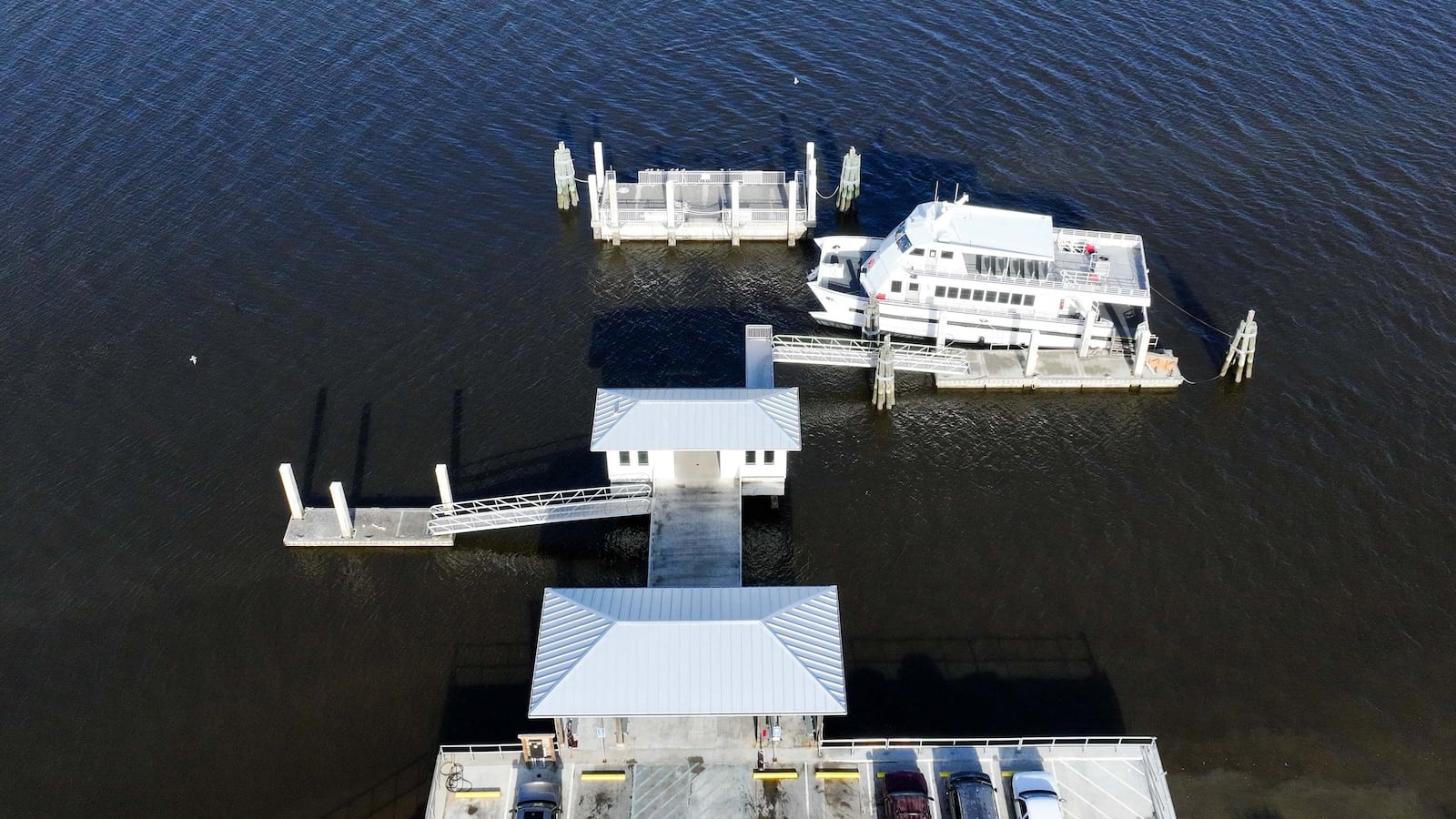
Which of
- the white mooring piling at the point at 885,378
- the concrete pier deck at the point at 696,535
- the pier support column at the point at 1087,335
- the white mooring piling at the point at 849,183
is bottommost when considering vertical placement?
the concrete pier deck at the point at 696,535

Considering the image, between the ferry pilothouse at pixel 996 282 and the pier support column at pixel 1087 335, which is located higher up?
the ferry pilothouse at pixel 996 282

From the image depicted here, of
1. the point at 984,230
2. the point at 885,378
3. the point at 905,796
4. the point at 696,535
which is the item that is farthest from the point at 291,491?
the point at 984,230

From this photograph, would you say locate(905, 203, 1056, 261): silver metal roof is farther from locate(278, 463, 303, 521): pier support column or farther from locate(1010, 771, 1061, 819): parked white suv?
locate(278, 463, 303, 521): pier support column

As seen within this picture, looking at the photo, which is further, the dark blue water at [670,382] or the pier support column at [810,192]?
the pier support column at [810,192]

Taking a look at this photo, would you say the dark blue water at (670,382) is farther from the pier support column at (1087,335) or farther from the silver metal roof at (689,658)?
the silver metal roof at (689,658)

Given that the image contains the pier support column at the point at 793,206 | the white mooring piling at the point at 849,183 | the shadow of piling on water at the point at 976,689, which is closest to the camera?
the shadow of piling on water at the point at 976,689

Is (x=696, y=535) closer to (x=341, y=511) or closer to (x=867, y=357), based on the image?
(x=341, y=511)

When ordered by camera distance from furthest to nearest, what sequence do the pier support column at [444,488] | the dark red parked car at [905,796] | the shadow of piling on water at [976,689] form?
1. the pier support column at [444,488]
2. the shadow of piling on water at [976,689]
3. the dark red parked car at [905,796]

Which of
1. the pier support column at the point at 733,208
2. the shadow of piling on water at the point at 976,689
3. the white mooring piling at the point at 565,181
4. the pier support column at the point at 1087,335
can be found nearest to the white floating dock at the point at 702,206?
the pier support column at the point at 733,208
